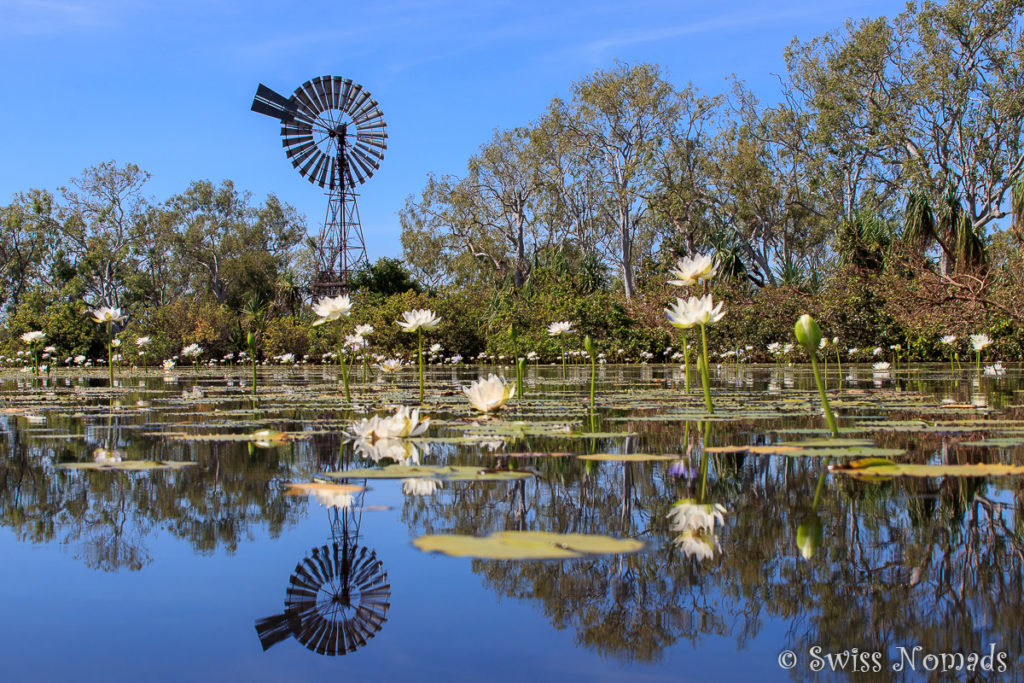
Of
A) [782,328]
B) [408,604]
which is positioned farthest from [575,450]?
[782,328]

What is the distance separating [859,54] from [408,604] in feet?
81.9

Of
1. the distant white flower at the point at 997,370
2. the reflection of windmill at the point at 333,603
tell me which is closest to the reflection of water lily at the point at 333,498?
the reflection of windmill at the point at 333,603

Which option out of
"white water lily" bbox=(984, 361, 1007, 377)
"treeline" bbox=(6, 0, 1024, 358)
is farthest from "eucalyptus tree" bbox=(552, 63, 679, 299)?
"white water lily" bbox=(984, 361, 1007, 377)

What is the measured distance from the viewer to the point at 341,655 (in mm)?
899

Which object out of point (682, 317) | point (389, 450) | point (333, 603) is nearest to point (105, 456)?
point (389, 450)

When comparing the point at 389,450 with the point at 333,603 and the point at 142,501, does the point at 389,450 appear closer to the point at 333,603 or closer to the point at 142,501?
the point at 142,501

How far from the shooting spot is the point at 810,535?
1.32 meters

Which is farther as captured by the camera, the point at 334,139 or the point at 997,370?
the point at 334,139

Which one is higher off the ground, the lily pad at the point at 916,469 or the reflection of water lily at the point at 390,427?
the reflection of water lily at the point at 390,427

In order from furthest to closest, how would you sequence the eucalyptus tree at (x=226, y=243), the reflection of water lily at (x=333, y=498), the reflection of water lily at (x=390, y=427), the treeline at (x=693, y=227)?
the eucalyptus tree at (x=226, y=243), the treeline at (x=693, y=227), the reflection of water lily at (x=390, y=427), the reflection of water lily at (x=333, y=498)

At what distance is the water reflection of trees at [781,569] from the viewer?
93 centimetres

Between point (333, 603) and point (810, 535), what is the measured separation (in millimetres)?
785

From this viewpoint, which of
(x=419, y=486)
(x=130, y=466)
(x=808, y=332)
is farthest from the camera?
(x=808, y=332)

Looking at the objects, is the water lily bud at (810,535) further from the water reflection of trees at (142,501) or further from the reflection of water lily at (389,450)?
the reflection of water lily at (389,450)
